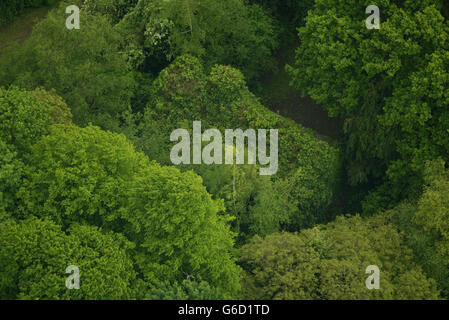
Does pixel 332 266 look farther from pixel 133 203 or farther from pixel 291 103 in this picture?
pixel 291 103

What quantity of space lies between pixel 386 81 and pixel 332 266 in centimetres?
1320

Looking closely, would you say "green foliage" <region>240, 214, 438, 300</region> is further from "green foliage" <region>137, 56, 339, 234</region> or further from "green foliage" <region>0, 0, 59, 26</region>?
"green foliage" <region>0, 0, 59, 26</region>

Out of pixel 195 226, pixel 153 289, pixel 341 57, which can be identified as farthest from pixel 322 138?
pixel 153 289

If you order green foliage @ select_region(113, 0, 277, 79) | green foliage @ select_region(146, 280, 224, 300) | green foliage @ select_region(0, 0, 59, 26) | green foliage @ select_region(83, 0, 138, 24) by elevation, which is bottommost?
green foliage @ select_region(146, 280, 224, 300)

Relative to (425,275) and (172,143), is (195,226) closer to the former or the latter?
(172,143)

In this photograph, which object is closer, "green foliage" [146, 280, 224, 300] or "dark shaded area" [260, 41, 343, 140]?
"green foliage" [146, 280, 224, 300]

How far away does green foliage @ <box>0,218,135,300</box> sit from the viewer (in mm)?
21578

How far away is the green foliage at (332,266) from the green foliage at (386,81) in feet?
18.7

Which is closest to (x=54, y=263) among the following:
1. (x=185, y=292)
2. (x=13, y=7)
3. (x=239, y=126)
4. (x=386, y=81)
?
(x=185, y=292)

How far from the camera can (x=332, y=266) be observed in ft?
83.2

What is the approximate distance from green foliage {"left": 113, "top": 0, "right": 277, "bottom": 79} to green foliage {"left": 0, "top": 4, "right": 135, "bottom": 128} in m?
4.25

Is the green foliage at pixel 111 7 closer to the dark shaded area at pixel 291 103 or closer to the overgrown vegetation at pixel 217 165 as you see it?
the overgrown vegetation at pixel 217 165

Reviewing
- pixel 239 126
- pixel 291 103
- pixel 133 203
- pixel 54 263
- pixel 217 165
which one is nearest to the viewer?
pixel 54 263

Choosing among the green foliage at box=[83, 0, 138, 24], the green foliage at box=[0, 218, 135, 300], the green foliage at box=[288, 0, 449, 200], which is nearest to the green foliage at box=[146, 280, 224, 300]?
the green foliage at box=[0, 218, 135, 300]
